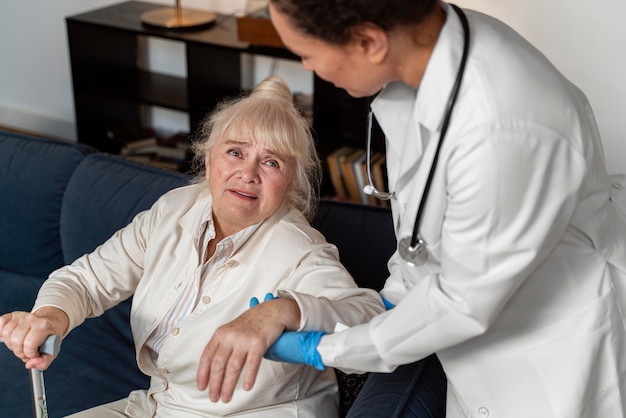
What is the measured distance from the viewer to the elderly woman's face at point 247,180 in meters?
1.85

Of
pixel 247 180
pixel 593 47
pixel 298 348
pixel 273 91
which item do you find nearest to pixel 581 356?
pixel 298 348

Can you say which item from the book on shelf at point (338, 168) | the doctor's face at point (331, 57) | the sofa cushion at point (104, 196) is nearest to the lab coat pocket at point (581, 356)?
the doctor's face at point (331, 57)

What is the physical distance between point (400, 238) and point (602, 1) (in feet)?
5.53

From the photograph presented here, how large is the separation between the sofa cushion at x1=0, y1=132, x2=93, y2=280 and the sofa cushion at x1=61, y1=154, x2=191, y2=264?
0.16 feet

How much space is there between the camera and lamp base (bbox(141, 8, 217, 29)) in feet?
12.0

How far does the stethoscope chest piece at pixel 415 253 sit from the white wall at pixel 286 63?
1.61 m

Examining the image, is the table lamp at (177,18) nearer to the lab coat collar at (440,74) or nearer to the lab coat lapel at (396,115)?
the lab coat lapel at (396,115)

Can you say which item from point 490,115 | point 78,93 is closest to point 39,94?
point 78,93

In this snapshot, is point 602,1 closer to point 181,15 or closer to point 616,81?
point 616,81

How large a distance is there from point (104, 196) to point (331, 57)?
1412 millimetres

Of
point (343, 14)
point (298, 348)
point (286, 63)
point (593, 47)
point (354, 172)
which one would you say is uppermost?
point (343, 14)

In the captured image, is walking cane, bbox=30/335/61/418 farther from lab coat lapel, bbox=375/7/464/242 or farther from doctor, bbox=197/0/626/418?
lab coat lapel, bbox=375/7/464/242

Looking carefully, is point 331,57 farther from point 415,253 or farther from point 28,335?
point 28,335

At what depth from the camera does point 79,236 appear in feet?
8.18
